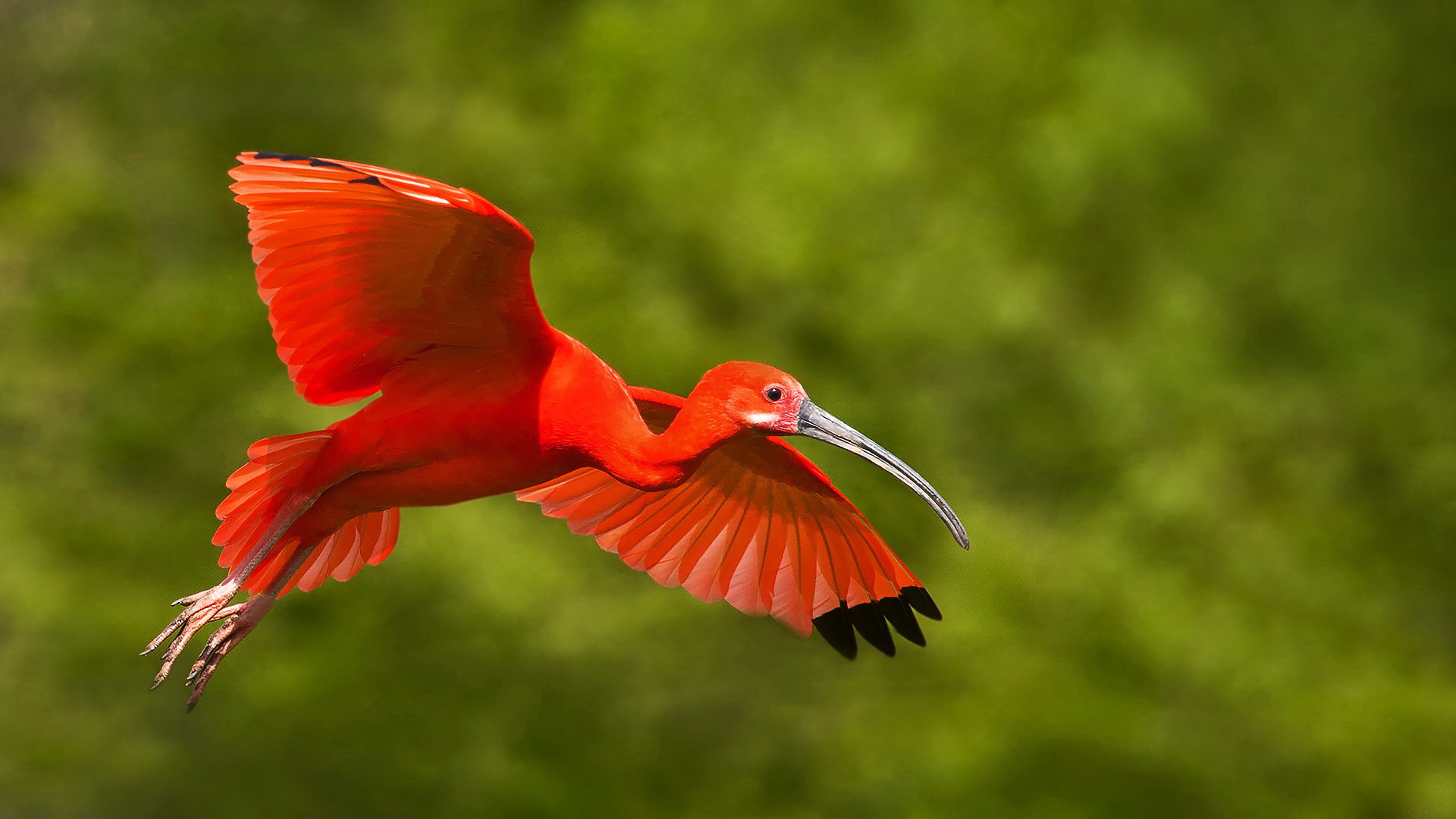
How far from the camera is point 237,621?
153 inches

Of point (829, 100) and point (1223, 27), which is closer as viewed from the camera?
point (829, 100)

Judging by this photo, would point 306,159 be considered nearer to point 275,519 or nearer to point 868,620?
point 275,519

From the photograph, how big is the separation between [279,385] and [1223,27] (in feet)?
27.3

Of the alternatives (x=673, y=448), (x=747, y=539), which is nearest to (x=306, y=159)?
Result: (x=673, y=448)

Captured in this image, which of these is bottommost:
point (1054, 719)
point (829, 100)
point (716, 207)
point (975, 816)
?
point (975, 816)

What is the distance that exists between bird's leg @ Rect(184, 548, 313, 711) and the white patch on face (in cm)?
125

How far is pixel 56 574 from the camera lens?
39.0 feet

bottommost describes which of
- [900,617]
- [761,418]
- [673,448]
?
[900,617]

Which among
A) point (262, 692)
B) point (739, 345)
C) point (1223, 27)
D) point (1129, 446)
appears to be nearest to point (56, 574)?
point (262, 692)

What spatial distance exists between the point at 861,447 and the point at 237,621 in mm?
1585

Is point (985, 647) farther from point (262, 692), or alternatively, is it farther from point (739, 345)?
point (262, 692)

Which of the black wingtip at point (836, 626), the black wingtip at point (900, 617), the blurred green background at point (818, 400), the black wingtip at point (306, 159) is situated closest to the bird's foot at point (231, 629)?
the black wingtip at point (306, 159)

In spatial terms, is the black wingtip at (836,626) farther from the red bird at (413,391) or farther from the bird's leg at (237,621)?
the bird's leg at (237,621)

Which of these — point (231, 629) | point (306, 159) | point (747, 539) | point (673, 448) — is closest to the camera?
point (306, 159)
